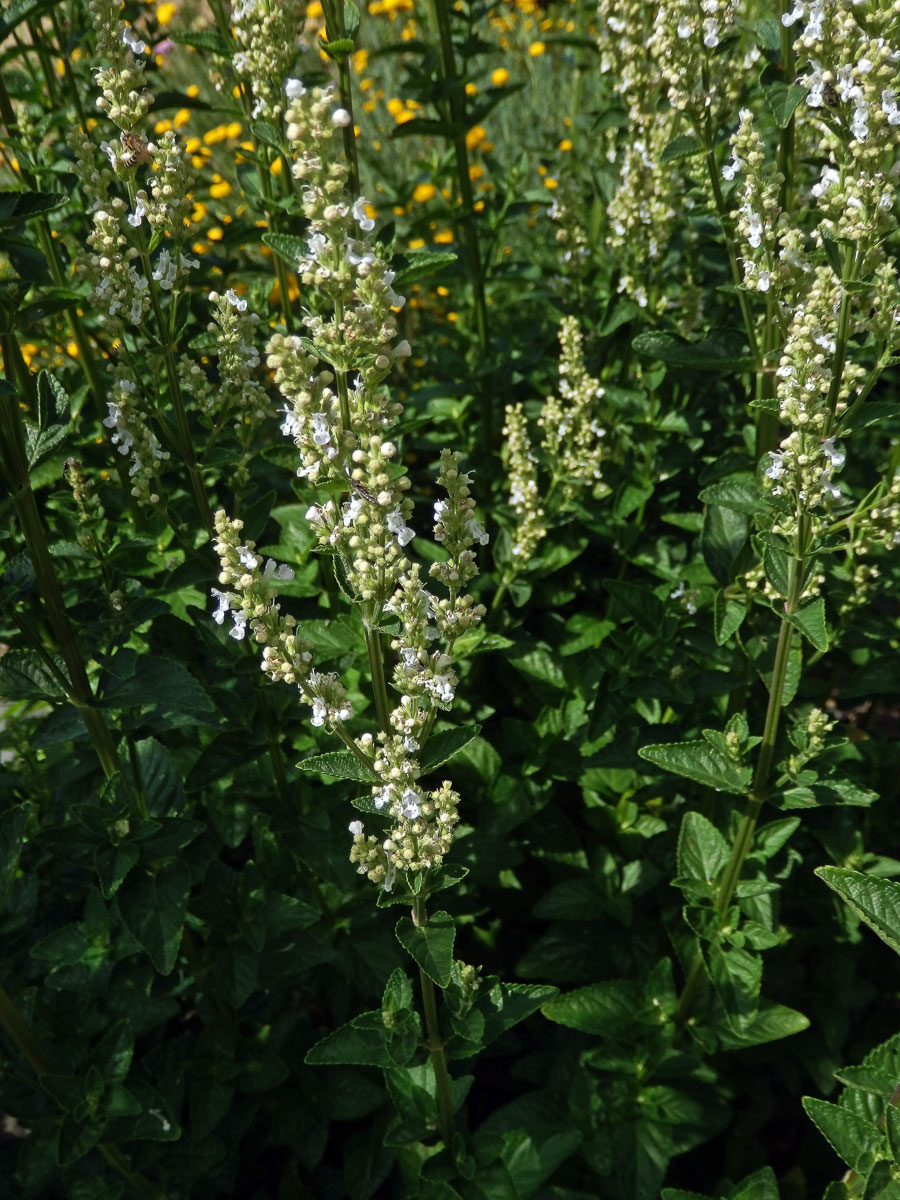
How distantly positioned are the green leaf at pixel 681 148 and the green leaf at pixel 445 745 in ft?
5.56

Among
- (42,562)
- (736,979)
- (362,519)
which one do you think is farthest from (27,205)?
(736,979)

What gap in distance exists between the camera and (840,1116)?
236 cm

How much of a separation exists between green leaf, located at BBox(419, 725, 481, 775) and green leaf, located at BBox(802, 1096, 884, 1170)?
1.16 meters

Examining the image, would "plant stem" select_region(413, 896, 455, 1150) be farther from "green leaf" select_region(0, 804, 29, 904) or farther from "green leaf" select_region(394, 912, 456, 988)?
"green leaf" select_region(0, 804, 29, 904)

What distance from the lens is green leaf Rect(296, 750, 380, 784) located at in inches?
84.8

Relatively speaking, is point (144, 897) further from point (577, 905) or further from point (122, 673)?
point (577, 905)

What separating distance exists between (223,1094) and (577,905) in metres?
1.28

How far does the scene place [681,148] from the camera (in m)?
2.87

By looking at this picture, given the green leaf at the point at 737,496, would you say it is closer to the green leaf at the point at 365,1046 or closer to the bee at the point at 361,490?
the bee at the point at 361,490

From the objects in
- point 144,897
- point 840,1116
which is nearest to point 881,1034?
point 840,1116

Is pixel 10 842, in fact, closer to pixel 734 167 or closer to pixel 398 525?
pixel 398 525

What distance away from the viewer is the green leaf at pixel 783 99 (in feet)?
8.41

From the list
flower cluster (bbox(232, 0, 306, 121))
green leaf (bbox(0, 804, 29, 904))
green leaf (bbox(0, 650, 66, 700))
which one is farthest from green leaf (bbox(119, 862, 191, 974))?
flower cluster (bbox(232, 0, 306, 121))

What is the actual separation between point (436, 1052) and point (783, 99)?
266 centimetres
